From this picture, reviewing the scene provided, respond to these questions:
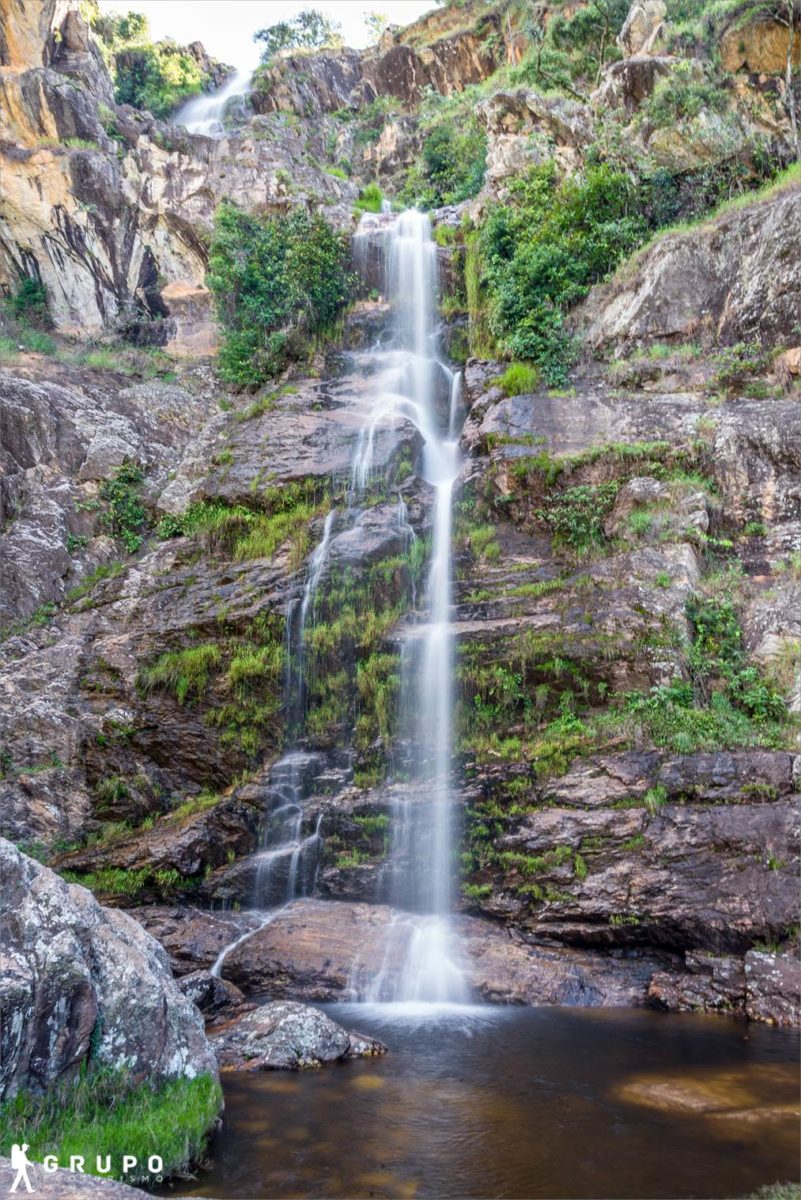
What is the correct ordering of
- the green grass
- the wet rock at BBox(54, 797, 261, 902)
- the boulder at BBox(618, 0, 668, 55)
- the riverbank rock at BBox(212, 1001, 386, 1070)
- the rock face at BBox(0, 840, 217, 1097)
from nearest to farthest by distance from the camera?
the green grass → the rock face at BBox(0, 840, 217, 1097) → the riverbank rock at BBox(212, 1001, 386, 1070) → the wet rock at BBox(54, 797, 261, 902) → the boulder at BBox(618, 0, 668, 55)

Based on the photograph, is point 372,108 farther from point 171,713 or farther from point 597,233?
point 171,713

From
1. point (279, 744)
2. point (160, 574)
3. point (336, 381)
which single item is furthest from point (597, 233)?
point (279, 744)

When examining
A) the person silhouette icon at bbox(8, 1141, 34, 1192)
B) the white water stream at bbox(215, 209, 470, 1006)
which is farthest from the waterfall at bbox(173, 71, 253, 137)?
the person silhouette icon at bbox(8, 1141, 34, 1192)

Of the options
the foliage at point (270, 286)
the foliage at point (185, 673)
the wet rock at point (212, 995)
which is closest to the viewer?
the wet rock at point (212, 995)

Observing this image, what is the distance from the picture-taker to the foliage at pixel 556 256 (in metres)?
17.3

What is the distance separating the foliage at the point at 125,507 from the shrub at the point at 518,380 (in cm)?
864

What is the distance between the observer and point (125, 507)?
671 inches

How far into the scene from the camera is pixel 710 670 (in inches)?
440

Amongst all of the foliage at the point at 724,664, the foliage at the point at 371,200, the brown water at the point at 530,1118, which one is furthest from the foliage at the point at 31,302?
the brown water at the point at 530,1118

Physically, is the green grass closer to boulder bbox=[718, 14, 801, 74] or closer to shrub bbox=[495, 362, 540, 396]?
shrub bbox=[495, 362, 540, 396]

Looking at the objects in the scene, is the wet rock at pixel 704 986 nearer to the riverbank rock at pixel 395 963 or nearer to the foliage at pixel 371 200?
the riverbank rock at pixel 395 963

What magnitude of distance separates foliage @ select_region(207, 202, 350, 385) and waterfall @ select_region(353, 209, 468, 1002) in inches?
118

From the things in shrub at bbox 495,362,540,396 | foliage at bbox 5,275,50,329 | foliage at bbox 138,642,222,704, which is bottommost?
foliage at bbox 138,642,222,704

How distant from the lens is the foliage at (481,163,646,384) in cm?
1734
